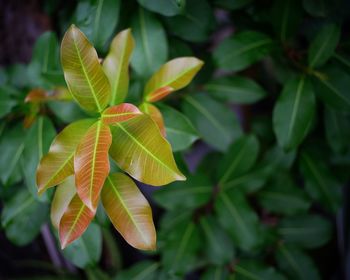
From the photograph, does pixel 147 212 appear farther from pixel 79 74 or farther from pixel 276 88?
pixel 276 88

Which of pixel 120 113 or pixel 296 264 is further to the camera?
pixel 296 264

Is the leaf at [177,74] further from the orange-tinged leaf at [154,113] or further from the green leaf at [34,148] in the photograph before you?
the green leaf at [34,148]

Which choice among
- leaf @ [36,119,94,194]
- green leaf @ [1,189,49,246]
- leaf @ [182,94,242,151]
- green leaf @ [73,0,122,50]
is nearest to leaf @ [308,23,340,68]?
leaf @ [182,94,242,151]

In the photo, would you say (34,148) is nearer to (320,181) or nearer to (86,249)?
(86,249)

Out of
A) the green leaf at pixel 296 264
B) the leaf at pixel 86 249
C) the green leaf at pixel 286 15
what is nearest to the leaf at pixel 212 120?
the green leaf at pixel 286 15

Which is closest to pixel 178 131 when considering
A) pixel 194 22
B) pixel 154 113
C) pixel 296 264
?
pixel 154 113

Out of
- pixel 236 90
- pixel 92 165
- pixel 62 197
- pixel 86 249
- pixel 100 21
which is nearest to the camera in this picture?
pixel 92 165
